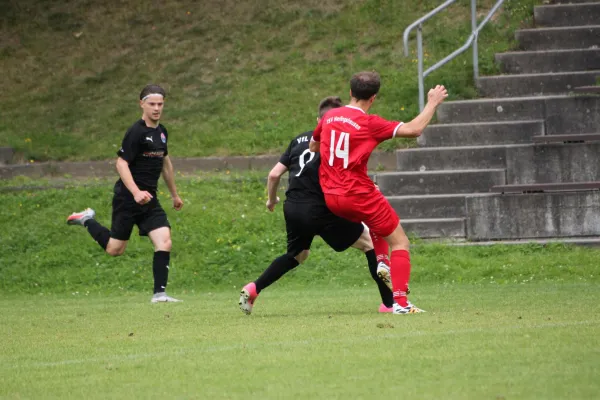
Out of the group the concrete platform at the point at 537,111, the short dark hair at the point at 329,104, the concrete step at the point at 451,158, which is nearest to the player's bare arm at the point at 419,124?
the short dark hair at the point at 329,104

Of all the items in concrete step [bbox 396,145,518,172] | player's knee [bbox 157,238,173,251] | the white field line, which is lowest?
the white field line

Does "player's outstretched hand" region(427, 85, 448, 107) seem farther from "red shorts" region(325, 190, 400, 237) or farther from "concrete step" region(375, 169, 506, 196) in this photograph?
"concrete step" region(375, 169, 506, 196)

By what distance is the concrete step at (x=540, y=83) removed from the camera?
1883 cm

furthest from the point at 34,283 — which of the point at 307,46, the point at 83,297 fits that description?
the point at 307,46

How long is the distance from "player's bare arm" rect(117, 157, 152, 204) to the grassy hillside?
7377 mm

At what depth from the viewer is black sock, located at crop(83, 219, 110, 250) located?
42.0 ft

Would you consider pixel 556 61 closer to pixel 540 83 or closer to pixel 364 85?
pixel 540 83

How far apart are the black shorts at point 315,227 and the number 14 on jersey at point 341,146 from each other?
758 millimetres

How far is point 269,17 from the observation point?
23312 millimetres

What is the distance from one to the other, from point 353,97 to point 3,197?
9551mm

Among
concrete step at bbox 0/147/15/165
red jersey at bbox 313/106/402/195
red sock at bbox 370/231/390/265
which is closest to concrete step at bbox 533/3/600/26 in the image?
concrete step at bbox 0/147/15/165

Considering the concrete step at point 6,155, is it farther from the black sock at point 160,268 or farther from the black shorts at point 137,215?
the black sock at point 160,268

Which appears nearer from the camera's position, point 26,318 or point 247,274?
point 26,318

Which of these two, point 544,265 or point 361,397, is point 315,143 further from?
point 544,265
